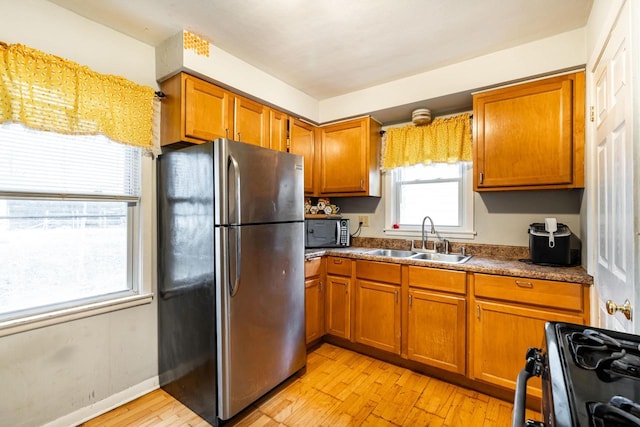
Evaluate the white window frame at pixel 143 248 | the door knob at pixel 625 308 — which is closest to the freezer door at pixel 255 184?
the white window frame at pixel 143 248

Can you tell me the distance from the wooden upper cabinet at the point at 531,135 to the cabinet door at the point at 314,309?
1554 millimetres

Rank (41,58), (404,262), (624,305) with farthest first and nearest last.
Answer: (404,262)
(41,58)
(624,305)

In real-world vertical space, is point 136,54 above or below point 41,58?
above

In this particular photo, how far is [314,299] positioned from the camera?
2.62 meters

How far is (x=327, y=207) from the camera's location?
323 centimetres

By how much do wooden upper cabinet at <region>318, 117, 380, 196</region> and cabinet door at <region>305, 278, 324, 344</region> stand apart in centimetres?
97

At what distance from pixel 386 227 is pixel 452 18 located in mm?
1843

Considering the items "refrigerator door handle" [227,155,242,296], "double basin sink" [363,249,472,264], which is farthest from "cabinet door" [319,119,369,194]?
"refrigerator door handle" [227,155,242,296]

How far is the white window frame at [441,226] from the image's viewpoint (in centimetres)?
262

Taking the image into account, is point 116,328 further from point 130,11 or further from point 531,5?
point 531,5

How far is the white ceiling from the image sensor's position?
1686mm

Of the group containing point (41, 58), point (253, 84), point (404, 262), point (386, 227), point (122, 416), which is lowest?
point (122, 416)

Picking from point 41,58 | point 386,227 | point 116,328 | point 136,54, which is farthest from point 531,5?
point 116,328

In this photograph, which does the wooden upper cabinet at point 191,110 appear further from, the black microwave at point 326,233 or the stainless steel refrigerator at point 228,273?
the black microwave at point 326,233
